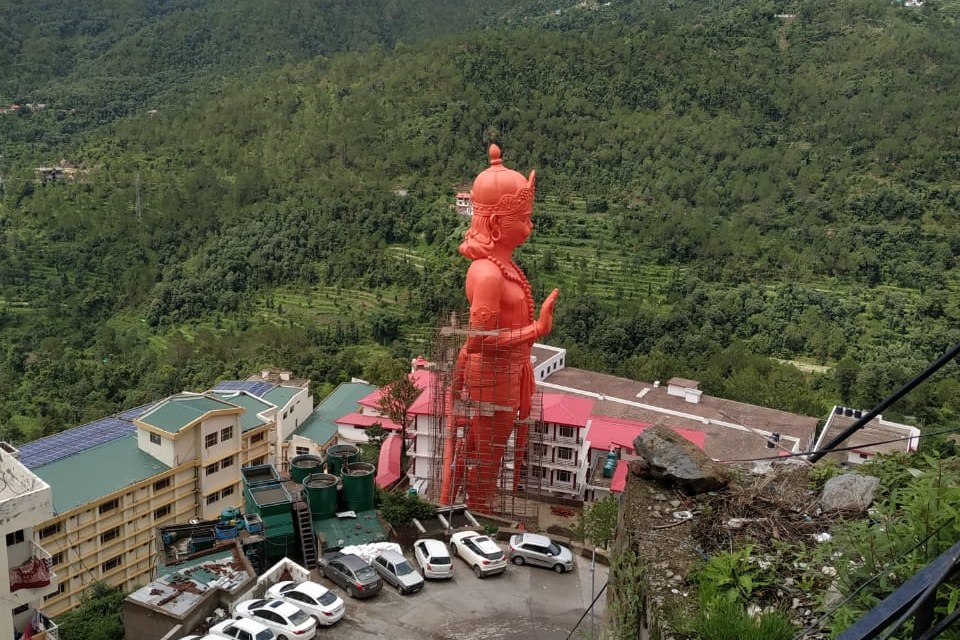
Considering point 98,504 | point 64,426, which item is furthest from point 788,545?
point 64,426

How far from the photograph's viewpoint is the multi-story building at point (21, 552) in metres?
13.1

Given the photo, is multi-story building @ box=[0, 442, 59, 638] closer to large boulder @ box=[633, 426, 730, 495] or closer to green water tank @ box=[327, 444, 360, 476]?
green water tank @ box=[327, 444, 360, 476]

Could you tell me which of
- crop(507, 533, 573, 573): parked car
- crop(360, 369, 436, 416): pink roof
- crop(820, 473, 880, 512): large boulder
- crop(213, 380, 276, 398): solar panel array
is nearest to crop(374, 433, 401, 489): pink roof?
crop(360, 369, 436, 416): pink roof

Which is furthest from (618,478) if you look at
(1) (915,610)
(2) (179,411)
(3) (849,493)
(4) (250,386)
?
(1) (915,610)

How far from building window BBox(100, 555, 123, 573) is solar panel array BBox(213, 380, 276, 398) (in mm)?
8194

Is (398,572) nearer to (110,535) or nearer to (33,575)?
(33,575)

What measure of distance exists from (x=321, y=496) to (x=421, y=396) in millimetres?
6757

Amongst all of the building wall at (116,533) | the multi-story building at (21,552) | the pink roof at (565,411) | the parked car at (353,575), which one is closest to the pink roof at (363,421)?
the pink roof at (565,411)

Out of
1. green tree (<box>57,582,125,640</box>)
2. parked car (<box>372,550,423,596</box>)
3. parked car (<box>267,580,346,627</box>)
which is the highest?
parked car (<box>267,580,346,627</box>)

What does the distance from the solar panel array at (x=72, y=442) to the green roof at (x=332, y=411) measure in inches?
208

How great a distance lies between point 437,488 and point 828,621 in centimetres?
1215

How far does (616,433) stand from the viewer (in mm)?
21000

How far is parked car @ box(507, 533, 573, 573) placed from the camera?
1203cm

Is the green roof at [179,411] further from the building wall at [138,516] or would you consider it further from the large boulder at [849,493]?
the large boulder at [849,493]
